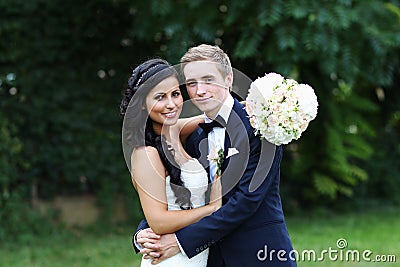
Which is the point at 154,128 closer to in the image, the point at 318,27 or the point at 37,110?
the point at 318,27

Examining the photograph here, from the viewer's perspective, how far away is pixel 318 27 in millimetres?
6652

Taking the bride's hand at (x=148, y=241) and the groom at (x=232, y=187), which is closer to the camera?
the groom at (x=232, y=187)

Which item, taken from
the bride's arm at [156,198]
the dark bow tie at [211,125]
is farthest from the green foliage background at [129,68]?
the bride's arm at [156,198]

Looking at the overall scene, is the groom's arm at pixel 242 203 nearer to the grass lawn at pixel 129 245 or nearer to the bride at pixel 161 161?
the bride at pixel 161 161

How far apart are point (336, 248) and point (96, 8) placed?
13.4ft

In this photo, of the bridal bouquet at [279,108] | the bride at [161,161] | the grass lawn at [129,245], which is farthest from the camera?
the grass lawn at [129,245]

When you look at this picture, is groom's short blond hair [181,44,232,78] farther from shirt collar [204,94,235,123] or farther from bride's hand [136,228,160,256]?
bride's hand [136,228,160,256]

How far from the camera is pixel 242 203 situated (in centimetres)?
292

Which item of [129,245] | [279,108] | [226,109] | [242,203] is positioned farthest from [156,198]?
[129,245]

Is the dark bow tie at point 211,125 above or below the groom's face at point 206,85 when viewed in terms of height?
below

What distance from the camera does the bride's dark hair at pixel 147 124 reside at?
306 cm

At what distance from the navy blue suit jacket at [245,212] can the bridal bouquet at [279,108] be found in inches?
3.0

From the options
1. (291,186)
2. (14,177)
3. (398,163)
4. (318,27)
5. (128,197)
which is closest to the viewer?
(318,27)

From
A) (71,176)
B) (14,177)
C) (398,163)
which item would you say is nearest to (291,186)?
(398,163)
